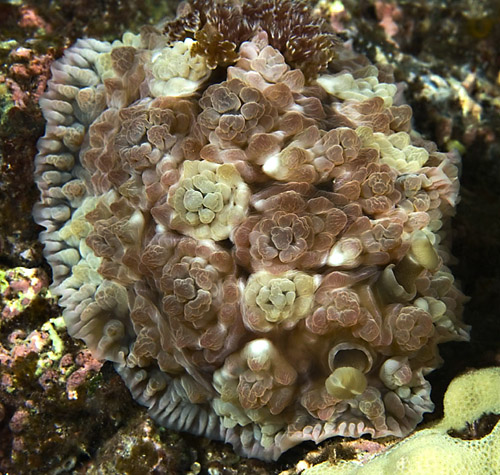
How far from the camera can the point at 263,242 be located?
2.84 metres

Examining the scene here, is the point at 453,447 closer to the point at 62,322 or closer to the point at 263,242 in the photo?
the point at 263,242

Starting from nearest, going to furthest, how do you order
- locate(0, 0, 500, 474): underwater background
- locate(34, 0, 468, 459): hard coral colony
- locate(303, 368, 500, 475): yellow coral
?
locate(303, 368, 500, 475): yellow coral → locate(34, 0, 468, 459): hard coral colony → locate(0, 0, 500, 474): underwater background

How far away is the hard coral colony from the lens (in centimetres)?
289

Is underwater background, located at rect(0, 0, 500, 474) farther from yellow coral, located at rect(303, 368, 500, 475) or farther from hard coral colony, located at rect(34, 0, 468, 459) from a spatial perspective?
hard coral colony, located at rect(34, 0, 468, 459)

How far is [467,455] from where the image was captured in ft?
8.70

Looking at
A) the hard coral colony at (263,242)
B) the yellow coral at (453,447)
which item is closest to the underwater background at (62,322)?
the yellow coral at (453,447)

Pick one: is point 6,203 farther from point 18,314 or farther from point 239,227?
point 239,227

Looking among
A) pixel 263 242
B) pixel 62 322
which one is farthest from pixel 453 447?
pixel 62 322

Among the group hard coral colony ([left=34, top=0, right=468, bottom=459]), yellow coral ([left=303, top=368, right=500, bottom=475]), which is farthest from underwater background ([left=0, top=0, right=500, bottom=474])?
hard coral colony ([left=34, top=0, right=468, bottom=459])

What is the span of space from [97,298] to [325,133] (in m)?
1.98

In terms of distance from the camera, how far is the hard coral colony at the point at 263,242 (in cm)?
A: 289

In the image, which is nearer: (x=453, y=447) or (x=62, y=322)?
(x=453, y=447)

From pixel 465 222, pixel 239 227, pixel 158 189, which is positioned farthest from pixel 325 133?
pixel 465 222

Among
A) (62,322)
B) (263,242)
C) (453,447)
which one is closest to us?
(453,447)
